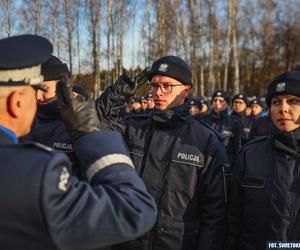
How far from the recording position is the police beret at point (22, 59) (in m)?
1.56

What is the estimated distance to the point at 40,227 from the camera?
1.43 meters

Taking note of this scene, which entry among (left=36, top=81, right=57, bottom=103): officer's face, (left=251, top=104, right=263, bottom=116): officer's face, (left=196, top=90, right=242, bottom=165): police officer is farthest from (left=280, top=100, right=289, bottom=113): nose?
(left=251, top=104, right=263, bottom=116): officer's face

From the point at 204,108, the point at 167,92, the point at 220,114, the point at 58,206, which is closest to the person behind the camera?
the point at 58,206

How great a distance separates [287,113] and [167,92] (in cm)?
89

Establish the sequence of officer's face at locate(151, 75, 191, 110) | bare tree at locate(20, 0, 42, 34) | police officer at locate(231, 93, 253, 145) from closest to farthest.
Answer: officer's face at locate(151, 75, 191, 110) → police officer at locate(231, 93, 253, 145) → bare tree at locate(20, 0, 42, 34)

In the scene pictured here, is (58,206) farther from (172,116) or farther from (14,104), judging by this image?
(172,116)

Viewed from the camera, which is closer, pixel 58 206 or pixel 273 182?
pixel 58 206

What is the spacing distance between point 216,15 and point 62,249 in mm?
25917

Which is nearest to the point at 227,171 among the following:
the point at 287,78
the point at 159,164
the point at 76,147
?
the point at 159,164

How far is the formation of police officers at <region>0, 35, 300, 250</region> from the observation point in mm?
1452

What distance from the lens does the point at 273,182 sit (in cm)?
274

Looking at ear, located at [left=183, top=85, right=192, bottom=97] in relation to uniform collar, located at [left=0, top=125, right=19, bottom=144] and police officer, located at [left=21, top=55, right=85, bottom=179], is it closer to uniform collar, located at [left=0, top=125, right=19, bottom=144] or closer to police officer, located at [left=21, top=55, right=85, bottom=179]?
police officer, located at [left=21, top=55, right=85, bottom=179]

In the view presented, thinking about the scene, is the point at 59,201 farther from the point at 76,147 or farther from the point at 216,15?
the point at 216,15

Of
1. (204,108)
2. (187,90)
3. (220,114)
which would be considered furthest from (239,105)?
(187,90)
